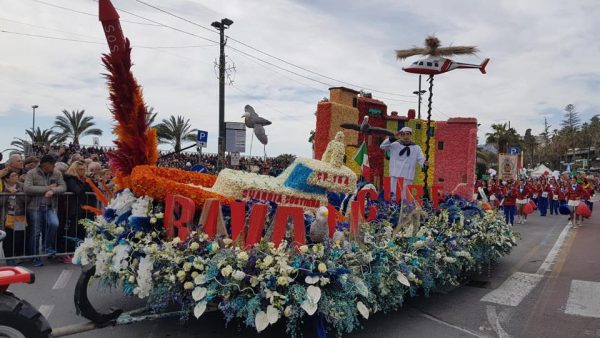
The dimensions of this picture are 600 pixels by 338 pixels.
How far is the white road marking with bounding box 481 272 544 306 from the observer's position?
5828mm

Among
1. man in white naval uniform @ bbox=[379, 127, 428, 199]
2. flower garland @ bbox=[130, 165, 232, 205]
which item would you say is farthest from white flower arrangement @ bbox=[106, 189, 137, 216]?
man in white naval uniform @ bbox=[379, 127, 428, 199]

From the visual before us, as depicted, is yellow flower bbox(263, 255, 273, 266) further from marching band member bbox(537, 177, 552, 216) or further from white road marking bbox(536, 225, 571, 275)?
marching band member bbox(537, 177, 552, 216)

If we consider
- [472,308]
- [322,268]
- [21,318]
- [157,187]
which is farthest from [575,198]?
[21,318]

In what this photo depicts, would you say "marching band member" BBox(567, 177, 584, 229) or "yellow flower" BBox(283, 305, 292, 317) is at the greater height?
"marching band member" BBox(567, 177, 584, 229)

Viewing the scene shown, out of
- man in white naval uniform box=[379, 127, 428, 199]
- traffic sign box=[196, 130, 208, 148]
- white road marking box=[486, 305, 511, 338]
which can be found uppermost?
traffic sign box=[196, 130, 208, 148]

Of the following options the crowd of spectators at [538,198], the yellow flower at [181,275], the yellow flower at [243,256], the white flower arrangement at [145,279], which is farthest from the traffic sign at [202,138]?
the yellow flower at [243,256]

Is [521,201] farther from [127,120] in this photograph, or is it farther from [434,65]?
[127,120]

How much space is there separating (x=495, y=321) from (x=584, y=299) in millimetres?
1706

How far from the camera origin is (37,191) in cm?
728

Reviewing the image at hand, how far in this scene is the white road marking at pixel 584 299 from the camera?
17.6ft

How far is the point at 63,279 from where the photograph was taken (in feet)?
21.0

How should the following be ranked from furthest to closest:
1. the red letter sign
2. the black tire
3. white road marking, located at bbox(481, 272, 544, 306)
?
1. white road marking, located at bbox(481, 272, 544, 306)
2. the red letter sign
3. the black tire

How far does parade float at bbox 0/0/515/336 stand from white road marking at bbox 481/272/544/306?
2.02 ft

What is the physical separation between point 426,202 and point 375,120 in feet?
27.2
